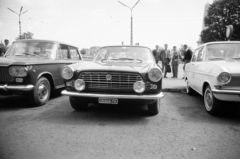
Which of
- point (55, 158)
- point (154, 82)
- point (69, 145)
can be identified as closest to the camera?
point (55, 158)

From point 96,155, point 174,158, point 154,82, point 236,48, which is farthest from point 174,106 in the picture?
point 96,155

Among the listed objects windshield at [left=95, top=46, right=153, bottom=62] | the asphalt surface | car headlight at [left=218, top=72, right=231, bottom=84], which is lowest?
the asphalt surface

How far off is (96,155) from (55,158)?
0.47 metres

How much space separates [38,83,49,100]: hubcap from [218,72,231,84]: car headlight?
3932mm

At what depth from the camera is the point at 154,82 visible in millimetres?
3160

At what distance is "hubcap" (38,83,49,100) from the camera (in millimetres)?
4228

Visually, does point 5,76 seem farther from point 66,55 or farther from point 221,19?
point 221,19

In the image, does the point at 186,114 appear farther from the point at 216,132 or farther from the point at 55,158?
the point at 55,158

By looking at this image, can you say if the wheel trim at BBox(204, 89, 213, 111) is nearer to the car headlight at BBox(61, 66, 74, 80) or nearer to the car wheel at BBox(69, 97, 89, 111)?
the car wheel at BBox(69, 97, 89, 111)

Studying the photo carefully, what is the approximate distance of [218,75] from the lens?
328 centimetres

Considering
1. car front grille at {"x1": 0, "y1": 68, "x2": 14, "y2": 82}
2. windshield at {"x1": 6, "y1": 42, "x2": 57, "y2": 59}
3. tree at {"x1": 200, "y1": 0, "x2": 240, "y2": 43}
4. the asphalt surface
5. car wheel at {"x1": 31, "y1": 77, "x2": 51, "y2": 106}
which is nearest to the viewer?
the asphalt surface

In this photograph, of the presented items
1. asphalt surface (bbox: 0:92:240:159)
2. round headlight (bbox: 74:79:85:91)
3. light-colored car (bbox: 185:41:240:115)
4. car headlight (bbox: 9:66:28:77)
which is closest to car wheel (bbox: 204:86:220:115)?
light-colored car (bbox: 185:41:240:115)

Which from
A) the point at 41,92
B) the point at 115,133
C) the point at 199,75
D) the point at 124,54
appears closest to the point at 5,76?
the point at 41,92

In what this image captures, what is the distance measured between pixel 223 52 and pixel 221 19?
107 ft
